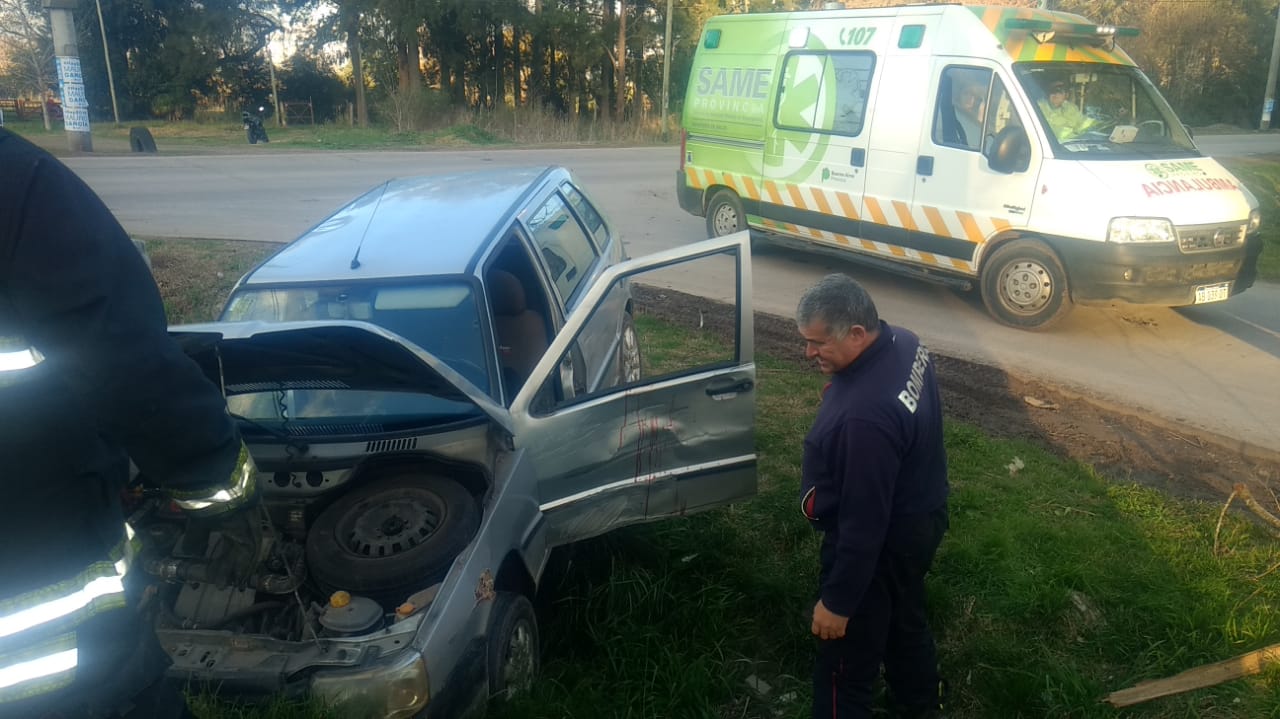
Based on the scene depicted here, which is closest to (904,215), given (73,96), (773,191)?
(773,191)

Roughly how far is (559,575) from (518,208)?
192 cm

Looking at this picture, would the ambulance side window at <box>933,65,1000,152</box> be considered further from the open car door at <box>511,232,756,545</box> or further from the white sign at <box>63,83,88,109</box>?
the white sign at <box>63,83,88,109</box>

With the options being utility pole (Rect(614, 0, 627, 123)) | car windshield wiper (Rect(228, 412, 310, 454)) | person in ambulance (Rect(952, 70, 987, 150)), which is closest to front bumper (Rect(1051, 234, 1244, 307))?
person in ambulance (Rect(952, 70, 987, 150))

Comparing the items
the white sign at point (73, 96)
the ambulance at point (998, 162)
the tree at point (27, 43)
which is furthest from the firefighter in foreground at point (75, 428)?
the tree at point (27, 43)

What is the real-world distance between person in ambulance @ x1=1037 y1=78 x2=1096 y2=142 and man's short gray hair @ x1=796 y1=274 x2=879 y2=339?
17.9ft

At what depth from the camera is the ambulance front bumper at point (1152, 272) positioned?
271 inches

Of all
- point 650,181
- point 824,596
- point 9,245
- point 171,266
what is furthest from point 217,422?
point 650,181

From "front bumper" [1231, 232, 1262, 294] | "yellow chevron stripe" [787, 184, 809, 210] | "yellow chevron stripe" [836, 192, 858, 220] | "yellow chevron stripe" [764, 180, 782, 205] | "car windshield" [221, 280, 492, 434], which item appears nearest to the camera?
"car windshield" [221, 280, 492, 434]

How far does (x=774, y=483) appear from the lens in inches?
187

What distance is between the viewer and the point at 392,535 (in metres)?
3.12

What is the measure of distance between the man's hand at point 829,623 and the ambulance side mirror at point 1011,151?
561cm

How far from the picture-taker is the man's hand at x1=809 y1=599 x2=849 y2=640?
2639 mm

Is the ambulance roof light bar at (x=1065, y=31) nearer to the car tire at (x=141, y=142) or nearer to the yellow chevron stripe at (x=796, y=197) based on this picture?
the yellow chevron stripe at (x=796, y=197)

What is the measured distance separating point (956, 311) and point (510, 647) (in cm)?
634
